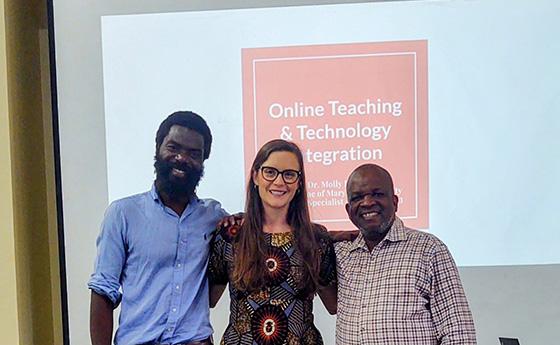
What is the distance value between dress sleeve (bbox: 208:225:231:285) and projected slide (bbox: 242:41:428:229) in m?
0.18

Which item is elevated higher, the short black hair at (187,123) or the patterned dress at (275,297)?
the short black hair at (187,123)

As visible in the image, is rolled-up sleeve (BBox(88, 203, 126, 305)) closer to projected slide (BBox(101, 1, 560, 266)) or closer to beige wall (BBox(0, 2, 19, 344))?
projected slide (BBox(101, 1, 560, 266))

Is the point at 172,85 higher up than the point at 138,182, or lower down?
higher up

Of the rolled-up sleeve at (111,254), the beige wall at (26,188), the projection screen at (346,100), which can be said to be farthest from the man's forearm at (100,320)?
the projection screen at (346,100)

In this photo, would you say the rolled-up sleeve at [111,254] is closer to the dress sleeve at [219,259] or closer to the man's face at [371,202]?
the dress sleeve at [219,259]

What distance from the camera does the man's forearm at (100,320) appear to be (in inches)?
64.6

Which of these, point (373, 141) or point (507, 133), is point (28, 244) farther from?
point (507, 133)

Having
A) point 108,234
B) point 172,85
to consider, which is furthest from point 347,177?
point 108,234

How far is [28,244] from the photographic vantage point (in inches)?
66.0

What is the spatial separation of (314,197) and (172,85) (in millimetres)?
416

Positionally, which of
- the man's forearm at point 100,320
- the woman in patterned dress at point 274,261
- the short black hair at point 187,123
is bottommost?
the man's forearm at point 100,320

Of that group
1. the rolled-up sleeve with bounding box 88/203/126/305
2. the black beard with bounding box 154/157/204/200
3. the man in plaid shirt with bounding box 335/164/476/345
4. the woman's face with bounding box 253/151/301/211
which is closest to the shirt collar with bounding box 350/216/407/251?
the man in plaid shirt with bounding box 335/164/476/345

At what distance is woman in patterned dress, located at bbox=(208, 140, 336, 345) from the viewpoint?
1.59 meters

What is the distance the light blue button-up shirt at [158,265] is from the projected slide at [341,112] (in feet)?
0.70
